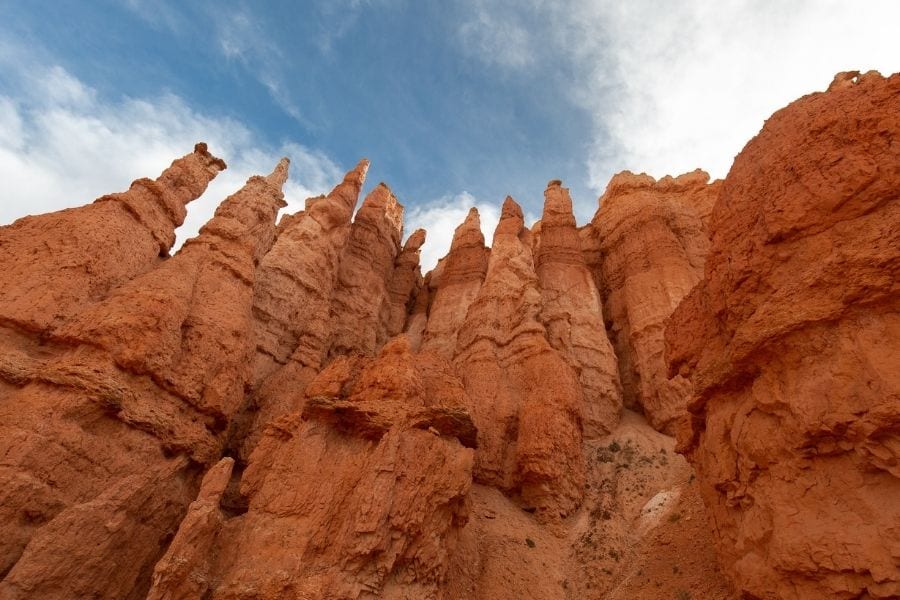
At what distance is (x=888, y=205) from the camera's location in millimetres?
6473

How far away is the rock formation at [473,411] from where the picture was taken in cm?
628

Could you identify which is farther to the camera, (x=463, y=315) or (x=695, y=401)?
(x=463, y=315)

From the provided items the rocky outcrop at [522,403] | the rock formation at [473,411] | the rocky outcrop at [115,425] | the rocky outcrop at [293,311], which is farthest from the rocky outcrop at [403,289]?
the rocky outcrop at [115,425]

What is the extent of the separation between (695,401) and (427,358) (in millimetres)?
10398

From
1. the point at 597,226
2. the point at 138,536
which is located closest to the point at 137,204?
the point at 138,536

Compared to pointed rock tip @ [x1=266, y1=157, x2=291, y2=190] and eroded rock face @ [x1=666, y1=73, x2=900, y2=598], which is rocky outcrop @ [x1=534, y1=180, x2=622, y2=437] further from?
pointed rock tip @ [x1=266, y1=157, x2=291, y2=190]

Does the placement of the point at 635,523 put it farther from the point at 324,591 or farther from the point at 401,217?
the point at 401,217

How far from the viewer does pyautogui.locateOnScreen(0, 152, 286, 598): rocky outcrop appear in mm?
10438

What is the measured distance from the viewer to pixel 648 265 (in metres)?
26.7

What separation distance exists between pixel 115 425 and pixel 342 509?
698 centimetres

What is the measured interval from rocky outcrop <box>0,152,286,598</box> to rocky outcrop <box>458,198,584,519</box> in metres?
9.60

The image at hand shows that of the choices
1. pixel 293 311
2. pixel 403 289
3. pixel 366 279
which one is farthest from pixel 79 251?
pixel 403 289

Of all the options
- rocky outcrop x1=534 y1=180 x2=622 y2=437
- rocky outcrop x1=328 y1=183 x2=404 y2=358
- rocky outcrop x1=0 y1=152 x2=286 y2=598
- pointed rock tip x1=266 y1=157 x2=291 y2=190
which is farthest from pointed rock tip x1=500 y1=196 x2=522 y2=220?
rocky outcrop x1=0 y1=152 x2=286 y2=598

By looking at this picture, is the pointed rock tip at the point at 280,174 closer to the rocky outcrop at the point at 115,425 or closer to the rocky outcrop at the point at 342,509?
the rocky outcrop at the point at 115,425
